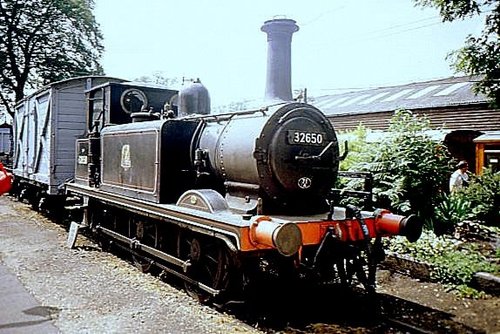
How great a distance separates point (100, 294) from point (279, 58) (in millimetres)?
3728

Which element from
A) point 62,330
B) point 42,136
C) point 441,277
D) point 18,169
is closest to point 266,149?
point 62,330

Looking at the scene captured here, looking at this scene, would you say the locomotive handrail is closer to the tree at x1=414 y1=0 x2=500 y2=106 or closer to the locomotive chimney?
Result: the locomotive chimney

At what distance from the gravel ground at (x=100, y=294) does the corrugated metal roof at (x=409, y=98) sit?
13.0 meters

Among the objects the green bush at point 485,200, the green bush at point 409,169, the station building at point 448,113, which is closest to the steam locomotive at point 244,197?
the green bush at point 409,169

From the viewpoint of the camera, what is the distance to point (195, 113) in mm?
7355

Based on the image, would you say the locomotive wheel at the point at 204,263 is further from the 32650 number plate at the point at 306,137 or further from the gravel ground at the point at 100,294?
the 32650 number plate at the point at 306,137

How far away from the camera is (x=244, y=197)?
5730 mm

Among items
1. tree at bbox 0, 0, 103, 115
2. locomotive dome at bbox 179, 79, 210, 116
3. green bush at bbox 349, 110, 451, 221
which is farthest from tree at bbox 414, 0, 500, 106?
tree at bbox 0, 0, 103, 115

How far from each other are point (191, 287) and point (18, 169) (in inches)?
470

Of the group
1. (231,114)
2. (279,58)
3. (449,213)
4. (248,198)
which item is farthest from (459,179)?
(248,198)

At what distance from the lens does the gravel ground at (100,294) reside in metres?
→ 4.93

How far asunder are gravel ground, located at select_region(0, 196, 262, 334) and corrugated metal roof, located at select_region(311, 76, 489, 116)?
13.0 metres

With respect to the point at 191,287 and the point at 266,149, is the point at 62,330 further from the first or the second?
the point at 266,149

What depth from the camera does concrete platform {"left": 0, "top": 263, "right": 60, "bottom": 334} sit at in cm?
469
